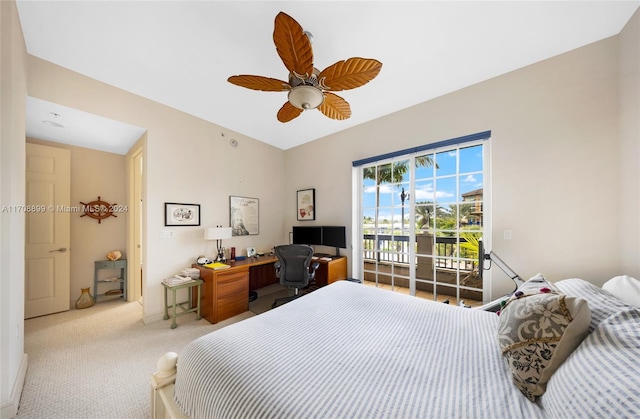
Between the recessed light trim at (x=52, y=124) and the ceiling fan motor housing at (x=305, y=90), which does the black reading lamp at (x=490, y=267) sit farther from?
the recessed light trim at (x=52, y=124)

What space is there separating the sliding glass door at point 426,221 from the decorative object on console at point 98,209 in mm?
4157

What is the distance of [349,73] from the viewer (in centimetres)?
145

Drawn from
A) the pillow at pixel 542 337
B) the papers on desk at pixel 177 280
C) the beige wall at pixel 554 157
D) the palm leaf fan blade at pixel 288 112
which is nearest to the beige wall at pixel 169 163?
the papers on desk at pixel 177 280

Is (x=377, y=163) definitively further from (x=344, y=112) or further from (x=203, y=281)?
(x=203, y=281)

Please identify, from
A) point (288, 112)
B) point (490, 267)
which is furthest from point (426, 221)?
point (288, 112)

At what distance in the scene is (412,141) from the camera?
2846 mm

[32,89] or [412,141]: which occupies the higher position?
[32,89]

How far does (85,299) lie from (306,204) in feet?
11.9

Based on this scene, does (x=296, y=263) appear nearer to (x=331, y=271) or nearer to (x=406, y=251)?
(x=331, y=271)

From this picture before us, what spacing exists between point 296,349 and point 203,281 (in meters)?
2.30

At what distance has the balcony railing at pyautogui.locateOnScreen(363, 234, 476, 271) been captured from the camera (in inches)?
101

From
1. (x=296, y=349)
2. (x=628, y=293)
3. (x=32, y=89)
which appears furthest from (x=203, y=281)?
(x=628, y=293)

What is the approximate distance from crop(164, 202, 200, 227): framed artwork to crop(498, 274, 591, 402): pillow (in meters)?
3.42

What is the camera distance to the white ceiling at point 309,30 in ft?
5.09
